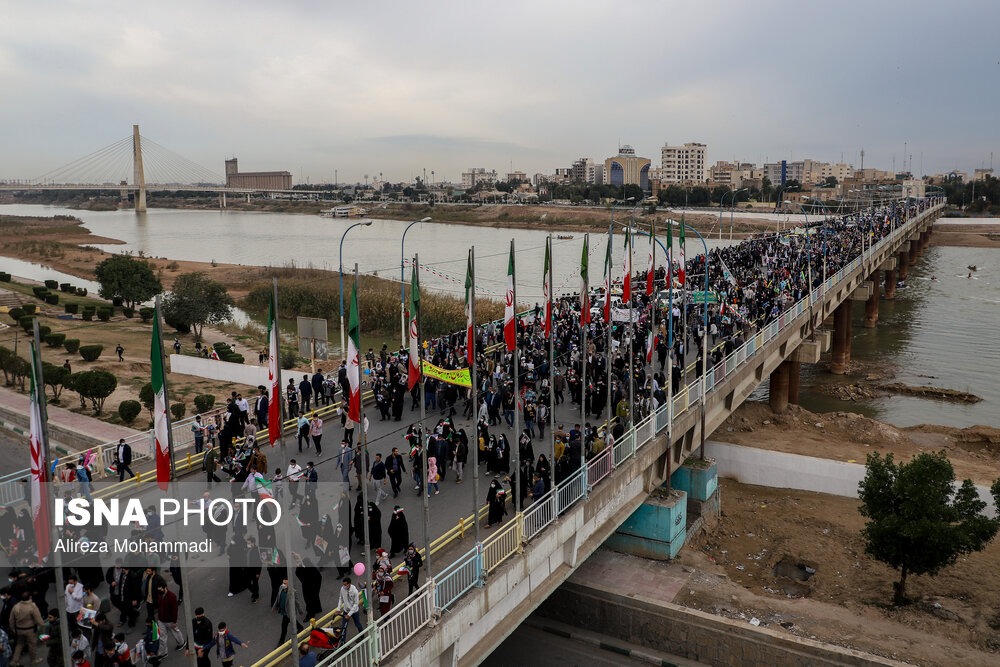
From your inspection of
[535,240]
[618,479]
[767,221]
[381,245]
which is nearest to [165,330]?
[618,479]

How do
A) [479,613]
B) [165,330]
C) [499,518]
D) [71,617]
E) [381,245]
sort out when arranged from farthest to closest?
[381,245]
[165,330]
[499,518]
[479,613]
[71,617]

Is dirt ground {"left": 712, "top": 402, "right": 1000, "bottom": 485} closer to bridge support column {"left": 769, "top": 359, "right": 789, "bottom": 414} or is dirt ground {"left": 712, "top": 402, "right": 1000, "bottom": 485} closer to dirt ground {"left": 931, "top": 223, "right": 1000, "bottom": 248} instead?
bridge support column {"left": 769, "top": 359, "right": 789, "bottom": 414}

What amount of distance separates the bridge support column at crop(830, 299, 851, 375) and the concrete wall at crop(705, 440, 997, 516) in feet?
69.3

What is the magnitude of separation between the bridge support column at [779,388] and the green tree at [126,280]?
37.9 m

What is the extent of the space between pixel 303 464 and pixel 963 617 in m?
14.3

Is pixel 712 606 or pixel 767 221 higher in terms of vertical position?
pixel 767 221

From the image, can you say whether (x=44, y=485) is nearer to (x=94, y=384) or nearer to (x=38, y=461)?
(x=38, y=461)

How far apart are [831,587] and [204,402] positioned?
20.7 m

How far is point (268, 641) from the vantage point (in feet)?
33.6

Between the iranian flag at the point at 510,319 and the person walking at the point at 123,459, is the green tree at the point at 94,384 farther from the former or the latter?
the iranian flag at the point at 510,319

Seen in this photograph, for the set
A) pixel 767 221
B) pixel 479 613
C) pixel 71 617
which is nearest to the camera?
pixel 71 617

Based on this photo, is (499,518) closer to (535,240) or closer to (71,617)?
(71,617)

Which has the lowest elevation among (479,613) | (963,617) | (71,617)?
A: (963,617)

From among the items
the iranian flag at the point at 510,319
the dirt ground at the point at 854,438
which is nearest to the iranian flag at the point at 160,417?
the iranian flag at the point at 510,319
